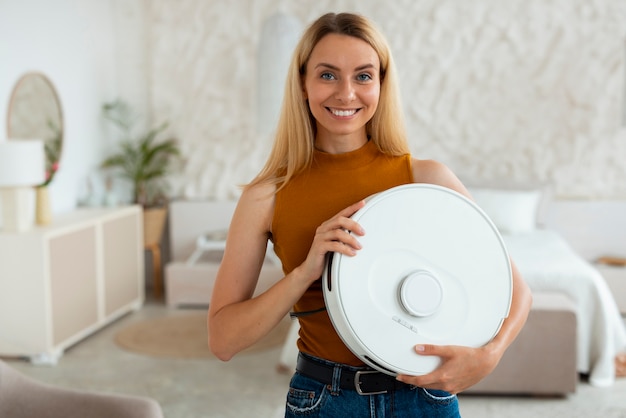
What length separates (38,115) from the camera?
179 inches

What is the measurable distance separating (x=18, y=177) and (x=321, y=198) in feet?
9.87

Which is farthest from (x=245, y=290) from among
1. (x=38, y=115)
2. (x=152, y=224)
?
(x=152, y=224)

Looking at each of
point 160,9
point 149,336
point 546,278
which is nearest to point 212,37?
point 160,9

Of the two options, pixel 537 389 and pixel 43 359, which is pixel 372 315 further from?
pixel 43 359

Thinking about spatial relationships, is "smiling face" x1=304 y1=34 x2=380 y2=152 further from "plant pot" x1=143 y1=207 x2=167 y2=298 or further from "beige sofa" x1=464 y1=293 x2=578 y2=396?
"plant pot" x1=143 y1=207 x2=167 y2=298

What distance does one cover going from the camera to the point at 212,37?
560 centimetres

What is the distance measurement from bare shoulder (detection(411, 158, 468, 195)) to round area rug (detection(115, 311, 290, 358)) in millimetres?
2990

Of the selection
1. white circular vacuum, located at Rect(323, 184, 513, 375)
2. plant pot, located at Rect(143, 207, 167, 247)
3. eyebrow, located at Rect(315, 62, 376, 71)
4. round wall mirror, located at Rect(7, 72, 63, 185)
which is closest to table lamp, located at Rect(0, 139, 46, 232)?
round wall mirror, located at Rect(7, 72, 63, 185)

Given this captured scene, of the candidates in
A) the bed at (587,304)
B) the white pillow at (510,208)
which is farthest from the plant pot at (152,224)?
the bed at (587,304)

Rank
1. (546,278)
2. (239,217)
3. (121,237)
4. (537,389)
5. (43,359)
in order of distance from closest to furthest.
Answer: (239,217)
(537,389)
(546,278)
(43,359)
(121,237)

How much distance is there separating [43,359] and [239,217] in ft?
10.3

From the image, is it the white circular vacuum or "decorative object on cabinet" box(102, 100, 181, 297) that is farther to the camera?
"decorative object on cabinet" box(102, 100, 181, 297)

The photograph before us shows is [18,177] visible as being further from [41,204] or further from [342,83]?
[342,83]

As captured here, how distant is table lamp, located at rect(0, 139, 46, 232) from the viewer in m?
3.76
